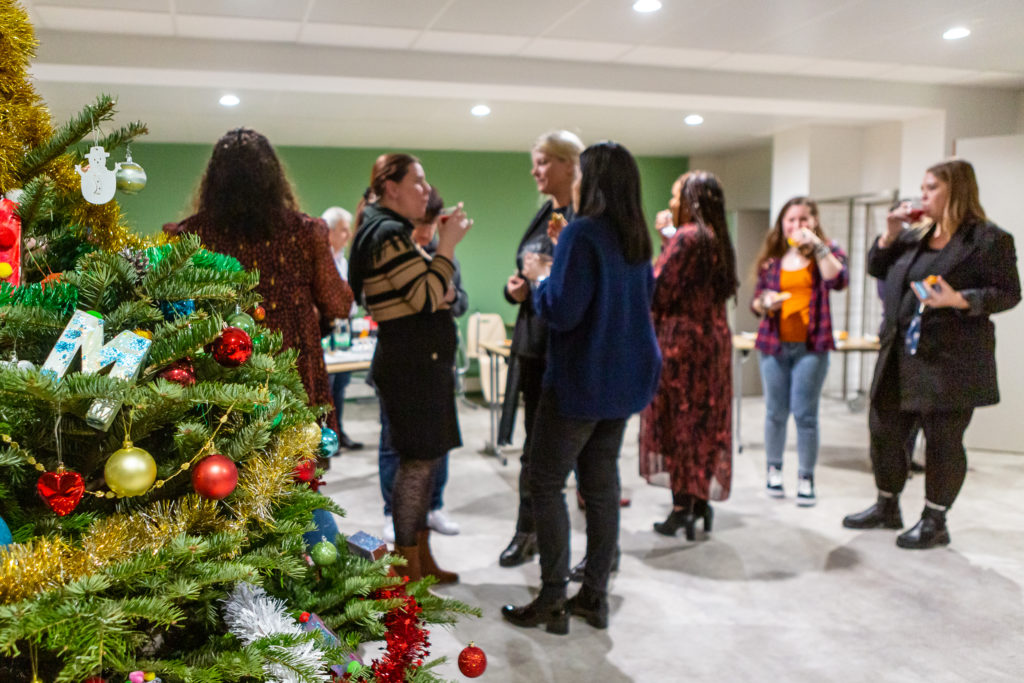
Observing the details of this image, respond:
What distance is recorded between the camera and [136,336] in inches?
37.3

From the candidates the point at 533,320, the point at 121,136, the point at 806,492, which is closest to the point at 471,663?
the point at 121,136

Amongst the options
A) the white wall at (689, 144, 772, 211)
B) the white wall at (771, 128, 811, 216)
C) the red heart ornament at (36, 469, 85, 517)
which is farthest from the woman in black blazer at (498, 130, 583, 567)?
the white wall at (689, 144, 772, 211)

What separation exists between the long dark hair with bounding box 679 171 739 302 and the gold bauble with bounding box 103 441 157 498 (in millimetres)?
2155

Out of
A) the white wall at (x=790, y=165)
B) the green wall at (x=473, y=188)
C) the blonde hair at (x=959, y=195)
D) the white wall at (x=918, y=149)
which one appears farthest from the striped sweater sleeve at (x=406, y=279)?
the green wall at (x=473, y=188)

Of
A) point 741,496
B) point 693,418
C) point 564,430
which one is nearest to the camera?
point 564,430

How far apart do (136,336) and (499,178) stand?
6440 millimetres

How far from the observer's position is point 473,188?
7.10m

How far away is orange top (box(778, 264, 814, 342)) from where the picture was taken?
11.4 ft

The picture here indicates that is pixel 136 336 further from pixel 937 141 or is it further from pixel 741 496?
pixel 937 141

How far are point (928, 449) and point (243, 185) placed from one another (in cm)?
259

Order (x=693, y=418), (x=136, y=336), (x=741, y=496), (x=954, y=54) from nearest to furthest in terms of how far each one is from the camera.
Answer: (x=136, y=336), (x=693, y=418), (x=741, y=496), (x=954, y=54)

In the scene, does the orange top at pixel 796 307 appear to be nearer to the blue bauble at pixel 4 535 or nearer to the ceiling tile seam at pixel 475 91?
Result: the ceiling tile seam at pixel 475 91

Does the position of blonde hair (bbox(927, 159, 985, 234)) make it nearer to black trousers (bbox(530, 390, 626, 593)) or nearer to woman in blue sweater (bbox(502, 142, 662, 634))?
woman in blue sweater (bbox(502, 142, 662, 634))

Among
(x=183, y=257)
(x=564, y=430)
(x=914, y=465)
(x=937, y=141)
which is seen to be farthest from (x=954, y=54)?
(x=183, y=257)
